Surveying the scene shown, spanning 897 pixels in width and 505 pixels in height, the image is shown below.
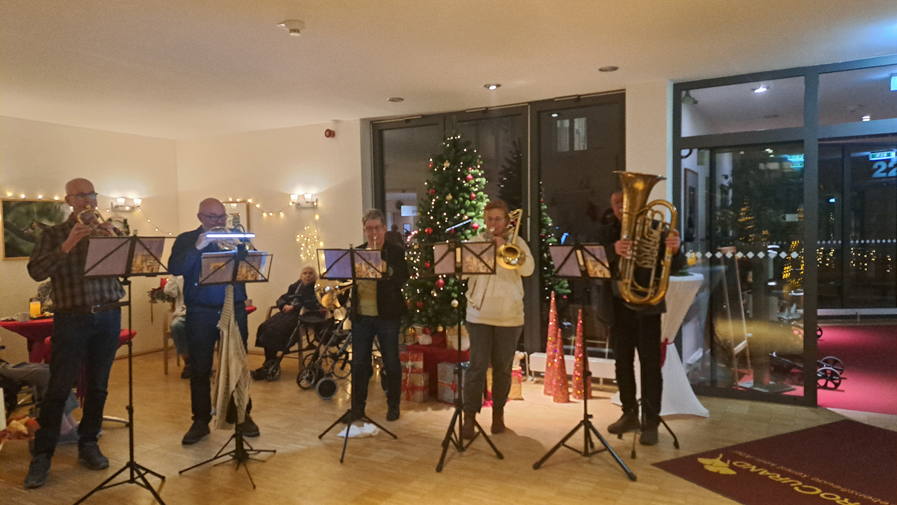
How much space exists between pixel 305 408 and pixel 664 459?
9.95 ft

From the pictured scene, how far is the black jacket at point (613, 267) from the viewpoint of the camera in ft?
12.7

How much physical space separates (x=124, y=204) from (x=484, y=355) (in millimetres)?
5791

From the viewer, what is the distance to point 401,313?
4543 millimetres

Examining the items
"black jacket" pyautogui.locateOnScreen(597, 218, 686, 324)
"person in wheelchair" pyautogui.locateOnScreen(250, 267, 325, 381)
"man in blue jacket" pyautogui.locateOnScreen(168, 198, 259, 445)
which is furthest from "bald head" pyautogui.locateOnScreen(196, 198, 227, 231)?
"black jacket" pyautogui.locateOnScreen(597, 218, 686, 324)

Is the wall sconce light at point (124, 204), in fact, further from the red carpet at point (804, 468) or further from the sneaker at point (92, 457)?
the red carpet at point (804, 468)

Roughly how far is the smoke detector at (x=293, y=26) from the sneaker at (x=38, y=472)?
10.3ft

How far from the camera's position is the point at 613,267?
12.9 feet

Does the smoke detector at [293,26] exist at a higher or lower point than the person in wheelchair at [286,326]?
higher

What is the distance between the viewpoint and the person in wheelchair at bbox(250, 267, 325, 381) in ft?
20.4

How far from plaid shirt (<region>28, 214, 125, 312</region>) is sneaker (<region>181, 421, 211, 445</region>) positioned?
1.22 meters

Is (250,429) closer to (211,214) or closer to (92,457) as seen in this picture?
(92,457)

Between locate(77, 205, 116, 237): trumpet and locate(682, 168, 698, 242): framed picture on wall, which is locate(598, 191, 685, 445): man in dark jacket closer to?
locate(682, 168, 698, 242): framed picture on wall

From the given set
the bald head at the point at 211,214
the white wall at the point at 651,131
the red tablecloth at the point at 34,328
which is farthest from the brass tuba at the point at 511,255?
the red tablecloth at the point at 34,328

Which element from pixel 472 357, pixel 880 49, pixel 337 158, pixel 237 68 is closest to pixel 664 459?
pixel 472 357
